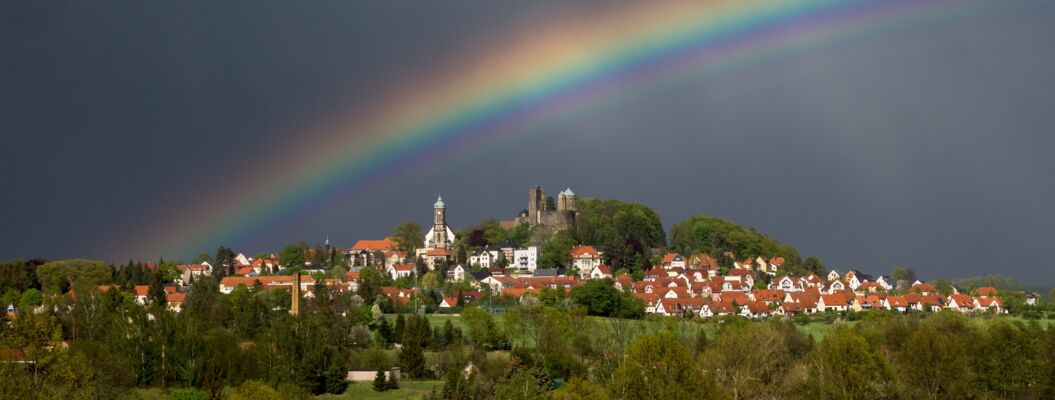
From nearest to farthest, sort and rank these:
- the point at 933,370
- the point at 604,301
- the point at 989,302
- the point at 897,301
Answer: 1. the point at 933,370
2. the point at 604,301
3. the point at 897,301
4. the point at 989,302

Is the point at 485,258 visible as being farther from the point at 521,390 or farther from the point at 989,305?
the point at 521,390

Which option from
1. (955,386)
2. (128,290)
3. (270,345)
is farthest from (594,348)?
(128,290)

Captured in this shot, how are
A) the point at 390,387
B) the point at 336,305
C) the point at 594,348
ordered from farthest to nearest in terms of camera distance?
the point at 336,305 → the point at 594,348 → the point at 390,387

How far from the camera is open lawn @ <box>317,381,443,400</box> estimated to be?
52.4 metres

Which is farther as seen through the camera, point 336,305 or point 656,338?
point 336,305

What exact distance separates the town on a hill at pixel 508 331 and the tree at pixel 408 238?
263 millimetres

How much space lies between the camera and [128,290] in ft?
288

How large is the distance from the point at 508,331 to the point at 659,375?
30651mm

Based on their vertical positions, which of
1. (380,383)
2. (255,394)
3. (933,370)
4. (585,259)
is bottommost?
(380,383)

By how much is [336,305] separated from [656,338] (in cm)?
4132

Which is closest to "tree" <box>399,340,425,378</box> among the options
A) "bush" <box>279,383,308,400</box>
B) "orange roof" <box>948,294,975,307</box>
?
"bush" <box>279,383,308,400</box>

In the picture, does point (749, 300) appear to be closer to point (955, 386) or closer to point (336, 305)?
point (336, 305)

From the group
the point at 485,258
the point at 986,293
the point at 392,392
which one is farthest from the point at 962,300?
the point at 392,392

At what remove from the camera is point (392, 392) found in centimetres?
5406
